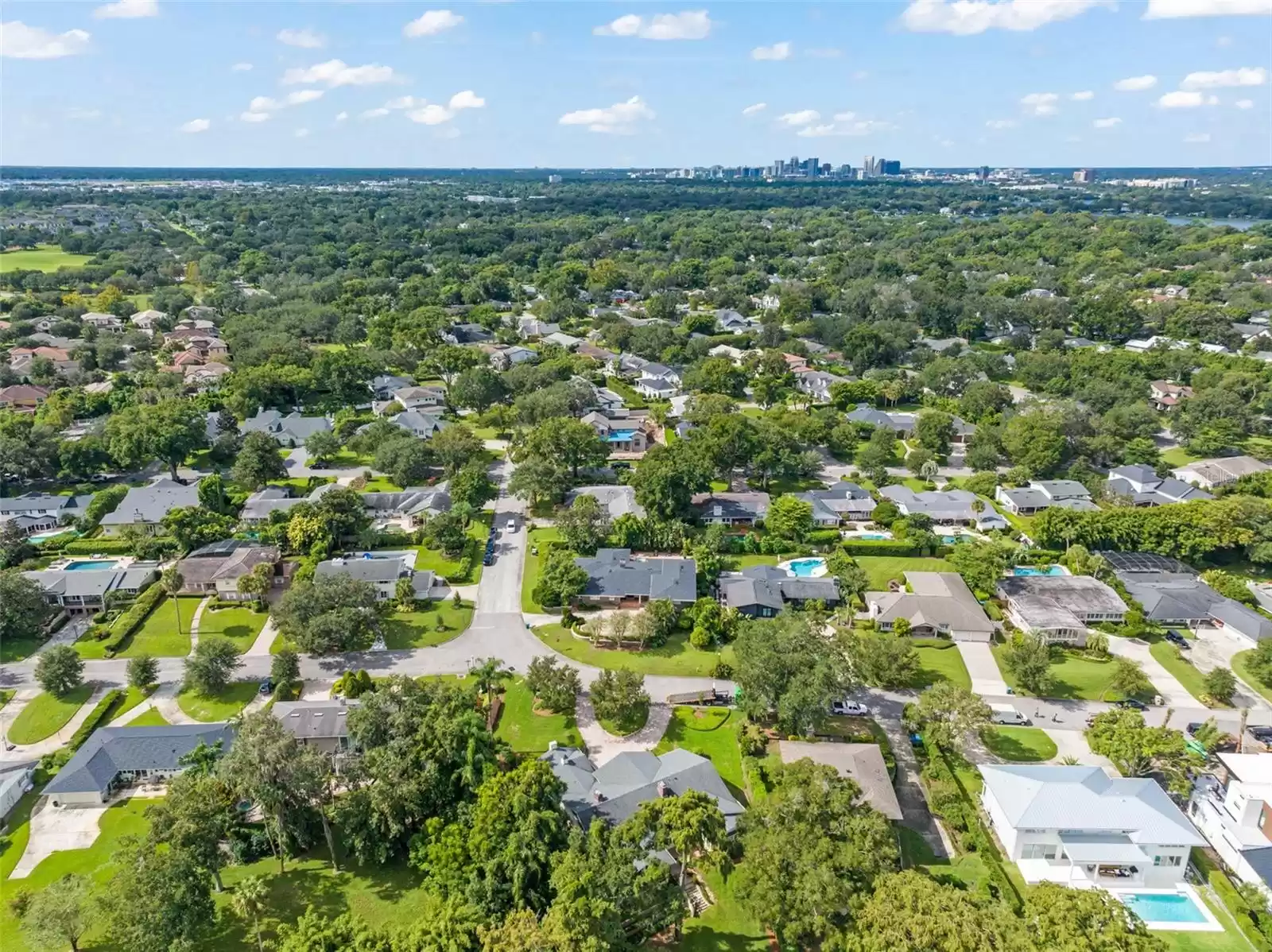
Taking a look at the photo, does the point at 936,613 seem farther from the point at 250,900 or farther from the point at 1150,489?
the point at 250,900

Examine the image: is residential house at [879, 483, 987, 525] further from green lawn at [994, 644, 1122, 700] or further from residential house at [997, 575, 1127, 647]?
green lawn at [994, 644, 1122, 700]

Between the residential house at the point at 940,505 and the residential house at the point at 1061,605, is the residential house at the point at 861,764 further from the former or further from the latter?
the residential house at the point at 940,505

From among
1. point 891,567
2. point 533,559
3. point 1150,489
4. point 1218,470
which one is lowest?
point 891,567

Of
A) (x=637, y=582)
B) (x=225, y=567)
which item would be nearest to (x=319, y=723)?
(x=225, y=567)

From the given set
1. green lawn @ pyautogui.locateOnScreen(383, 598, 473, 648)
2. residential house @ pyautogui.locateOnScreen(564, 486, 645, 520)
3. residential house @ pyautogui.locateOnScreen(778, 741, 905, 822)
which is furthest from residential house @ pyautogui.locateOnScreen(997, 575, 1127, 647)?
green lawn @ pyautogui.locateOnScreen(383, 598, 473, 648)

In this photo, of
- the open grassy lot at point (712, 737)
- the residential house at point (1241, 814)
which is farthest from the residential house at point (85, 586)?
the residential house at point (1241, 814)
